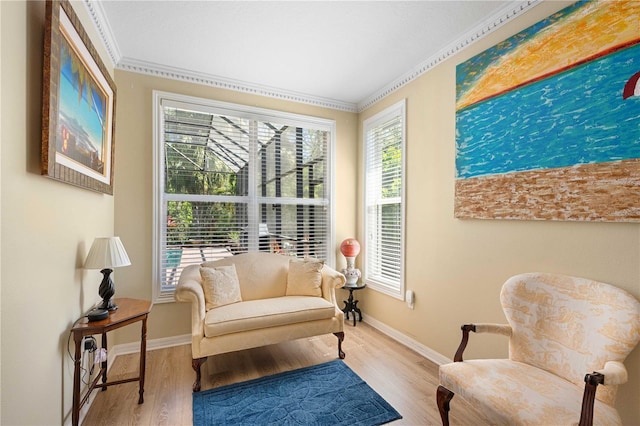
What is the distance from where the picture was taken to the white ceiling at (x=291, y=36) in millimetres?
2154

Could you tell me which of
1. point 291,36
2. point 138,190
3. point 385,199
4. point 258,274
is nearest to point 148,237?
point 138,190

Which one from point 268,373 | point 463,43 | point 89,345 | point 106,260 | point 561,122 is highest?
point 463,43

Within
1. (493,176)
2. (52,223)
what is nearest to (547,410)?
(493,176)

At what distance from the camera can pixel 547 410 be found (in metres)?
1.33

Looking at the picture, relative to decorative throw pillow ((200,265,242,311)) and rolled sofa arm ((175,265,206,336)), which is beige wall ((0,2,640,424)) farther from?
decorative throw pillow ((200,265,242,311))

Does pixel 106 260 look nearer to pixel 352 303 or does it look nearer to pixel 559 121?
pixel 352 303

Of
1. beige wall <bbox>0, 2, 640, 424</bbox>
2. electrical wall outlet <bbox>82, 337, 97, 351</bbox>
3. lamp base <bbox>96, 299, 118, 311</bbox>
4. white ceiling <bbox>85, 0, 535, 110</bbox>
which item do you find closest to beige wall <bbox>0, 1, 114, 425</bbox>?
beige wall <bbox>0, 2, 640, 424</bbox>

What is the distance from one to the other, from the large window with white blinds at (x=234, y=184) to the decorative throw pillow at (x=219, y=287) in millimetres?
577

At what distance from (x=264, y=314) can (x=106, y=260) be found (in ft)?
3.99

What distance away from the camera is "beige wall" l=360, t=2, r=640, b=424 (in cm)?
164

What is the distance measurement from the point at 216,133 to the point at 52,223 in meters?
1.98

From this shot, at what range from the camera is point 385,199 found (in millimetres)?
3533

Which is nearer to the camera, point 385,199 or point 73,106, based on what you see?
point 73,106

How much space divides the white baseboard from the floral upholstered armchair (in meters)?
0.96
